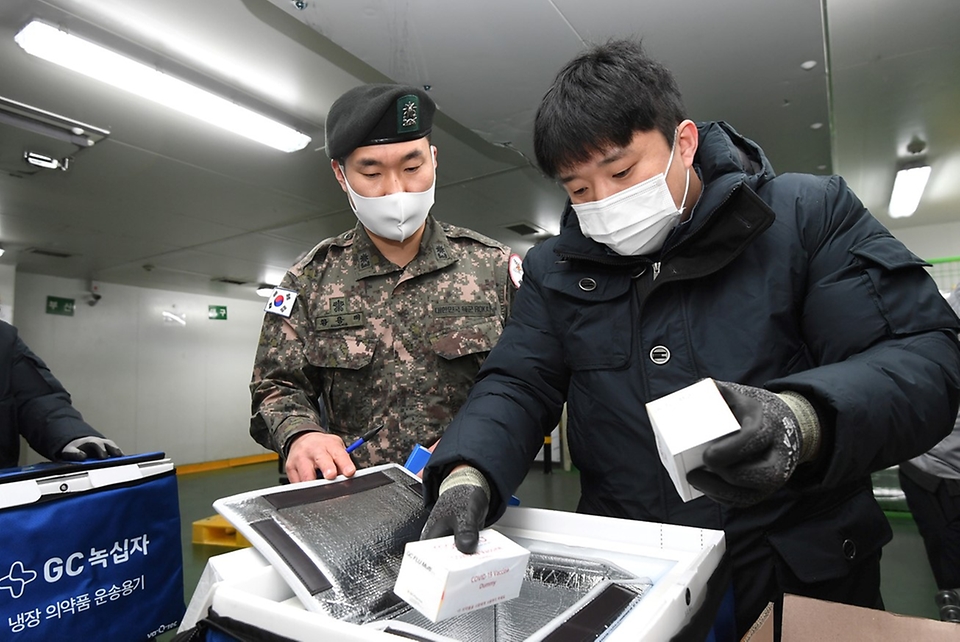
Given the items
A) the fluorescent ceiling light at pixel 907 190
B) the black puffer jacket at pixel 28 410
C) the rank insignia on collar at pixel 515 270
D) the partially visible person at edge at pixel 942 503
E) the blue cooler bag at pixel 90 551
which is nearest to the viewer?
the blue cooler bag at pixel 90 551

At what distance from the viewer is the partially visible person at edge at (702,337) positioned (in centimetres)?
70

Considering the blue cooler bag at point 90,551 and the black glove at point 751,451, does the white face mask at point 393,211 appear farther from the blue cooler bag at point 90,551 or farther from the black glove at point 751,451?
the black glove at point 751,451

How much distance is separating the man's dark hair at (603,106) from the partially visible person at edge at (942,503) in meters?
1.78

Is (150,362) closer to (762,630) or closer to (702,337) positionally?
(702,337)

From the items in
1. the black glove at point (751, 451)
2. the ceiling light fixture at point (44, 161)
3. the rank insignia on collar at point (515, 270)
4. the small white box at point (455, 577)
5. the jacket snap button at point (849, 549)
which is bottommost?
the jacket snap button at point (849, 549)

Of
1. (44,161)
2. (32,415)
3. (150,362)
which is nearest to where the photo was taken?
(32,415)

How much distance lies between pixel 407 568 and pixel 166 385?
945 cm

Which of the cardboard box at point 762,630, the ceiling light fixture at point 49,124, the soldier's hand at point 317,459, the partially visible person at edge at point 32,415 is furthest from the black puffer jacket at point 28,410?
the ceiling light fixture at point 49,124

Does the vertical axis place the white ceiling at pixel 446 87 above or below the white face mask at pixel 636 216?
above

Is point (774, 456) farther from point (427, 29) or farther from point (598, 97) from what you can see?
Result: point (427, 29)

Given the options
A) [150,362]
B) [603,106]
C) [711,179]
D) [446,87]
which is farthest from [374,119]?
[150,362]

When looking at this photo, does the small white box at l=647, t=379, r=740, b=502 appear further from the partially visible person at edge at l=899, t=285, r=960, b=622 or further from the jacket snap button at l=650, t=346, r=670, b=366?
the partially visible person at edge at l=899, t=285, r=960, b=622

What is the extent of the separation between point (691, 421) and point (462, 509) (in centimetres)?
30

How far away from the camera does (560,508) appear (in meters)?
4.98
